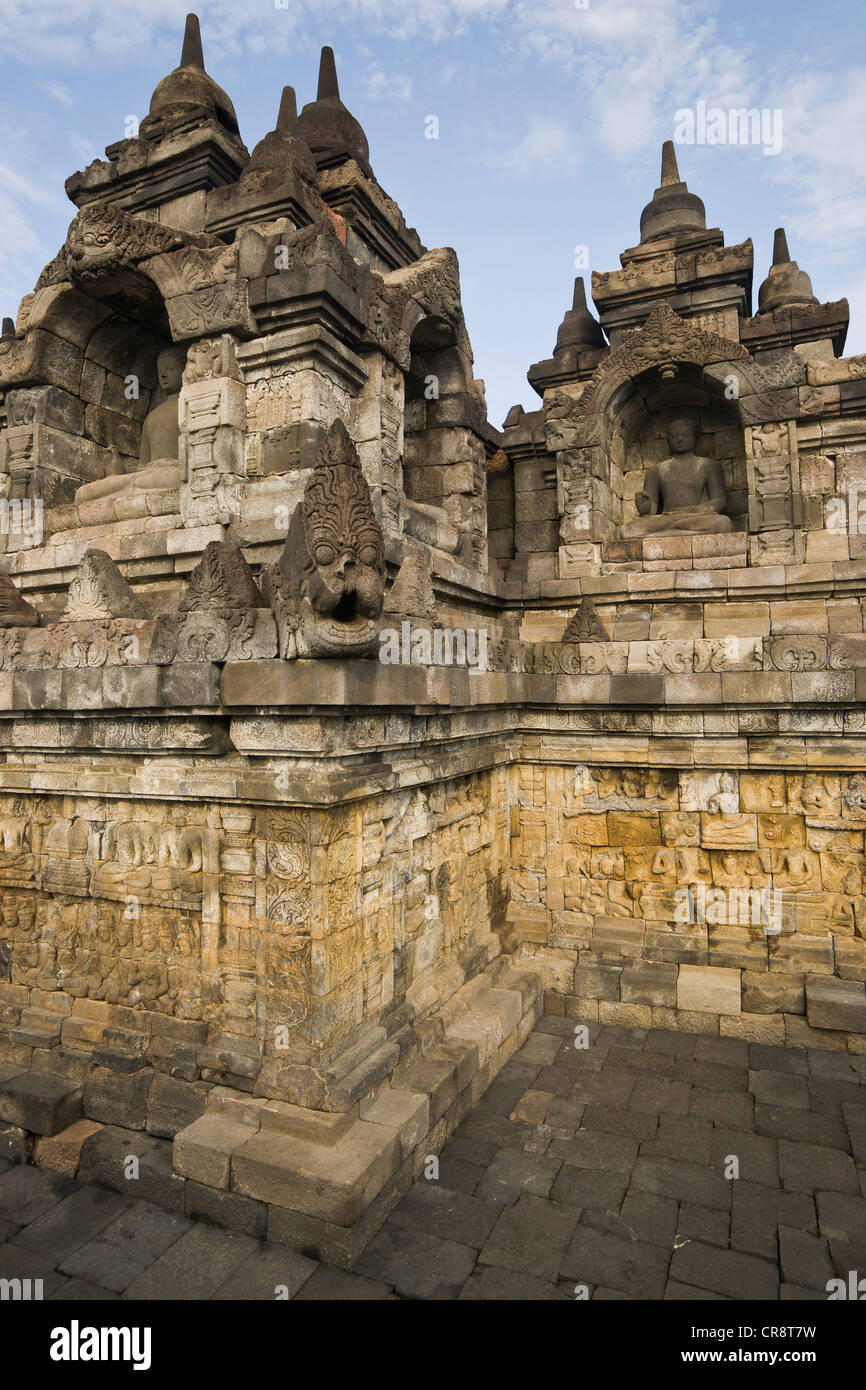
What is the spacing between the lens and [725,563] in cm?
809

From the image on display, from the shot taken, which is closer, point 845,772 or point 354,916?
point 354,916

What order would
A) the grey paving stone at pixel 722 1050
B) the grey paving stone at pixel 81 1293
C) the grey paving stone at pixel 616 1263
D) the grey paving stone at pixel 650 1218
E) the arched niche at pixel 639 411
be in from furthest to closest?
the arched niche at pixel 639 411 → the grey paving stone at pixel 722 1050 → the grey paving stone at pixel 650 1218 → the grey paving stone at pixel 616 1263 → the grey paving stone at pixel 81 1293

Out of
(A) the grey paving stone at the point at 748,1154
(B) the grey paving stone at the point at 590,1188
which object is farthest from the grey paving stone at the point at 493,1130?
(A) the grey paving stone at the point at 748,1154

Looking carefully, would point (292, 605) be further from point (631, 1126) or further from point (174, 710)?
point (631, 1126)

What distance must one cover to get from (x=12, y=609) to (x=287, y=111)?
5202 mm

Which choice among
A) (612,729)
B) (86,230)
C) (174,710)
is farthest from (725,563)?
(86,230)

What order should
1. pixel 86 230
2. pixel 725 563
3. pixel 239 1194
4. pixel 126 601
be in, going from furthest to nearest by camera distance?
pixel 725 563 < pixel 86 230 < pixel 126 601 < pixel 239 1194

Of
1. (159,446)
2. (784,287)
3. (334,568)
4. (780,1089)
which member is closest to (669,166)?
(784,287)

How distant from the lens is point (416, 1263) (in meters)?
4.06

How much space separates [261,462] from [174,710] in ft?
7.47

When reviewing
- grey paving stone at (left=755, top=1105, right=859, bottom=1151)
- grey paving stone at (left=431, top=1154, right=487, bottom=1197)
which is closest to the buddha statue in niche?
grey paving stone at (left=431, top=1154, right=487, bottom=1197)

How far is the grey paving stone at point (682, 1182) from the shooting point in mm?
4715

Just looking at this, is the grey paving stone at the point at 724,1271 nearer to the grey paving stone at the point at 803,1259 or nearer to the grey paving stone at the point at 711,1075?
the grey paving stone at the point at 803,1259

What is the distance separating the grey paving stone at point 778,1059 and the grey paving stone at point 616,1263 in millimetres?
2525
